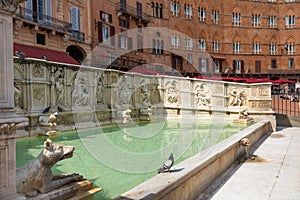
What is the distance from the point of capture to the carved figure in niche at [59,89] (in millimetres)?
8213

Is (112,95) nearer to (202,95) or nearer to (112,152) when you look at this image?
(112,152)

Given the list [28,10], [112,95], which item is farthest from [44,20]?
[112,95]

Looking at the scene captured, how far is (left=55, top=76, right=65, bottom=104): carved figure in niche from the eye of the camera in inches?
323

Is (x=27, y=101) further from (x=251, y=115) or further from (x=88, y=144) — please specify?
(x=251, y=115)

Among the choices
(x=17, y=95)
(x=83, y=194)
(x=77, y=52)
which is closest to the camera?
(x=83, y=194)

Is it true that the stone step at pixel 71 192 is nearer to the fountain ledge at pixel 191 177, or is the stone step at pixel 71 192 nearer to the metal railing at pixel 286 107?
the fountain ledge at pixel 191 177

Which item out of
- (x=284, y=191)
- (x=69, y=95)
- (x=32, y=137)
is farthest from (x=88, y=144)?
(x=284, y=191)

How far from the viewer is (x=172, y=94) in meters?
13.6

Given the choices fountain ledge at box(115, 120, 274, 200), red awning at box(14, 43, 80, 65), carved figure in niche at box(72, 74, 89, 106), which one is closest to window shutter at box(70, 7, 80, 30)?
red awning at box(14, 43, 80, 65)

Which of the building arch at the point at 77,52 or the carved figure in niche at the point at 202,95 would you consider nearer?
the carved figure in niche at the point at 202,95

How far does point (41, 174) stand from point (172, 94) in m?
11.2

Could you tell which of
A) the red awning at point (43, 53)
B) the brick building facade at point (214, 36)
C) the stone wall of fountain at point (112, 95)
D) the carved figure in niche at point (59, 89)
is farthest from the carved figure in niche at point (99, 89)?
the brick building facade at point (214, 36)

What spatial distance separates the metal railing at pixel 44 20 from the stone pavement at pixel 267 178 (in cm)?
1494

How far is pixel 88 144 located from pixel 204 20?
36.5 m
